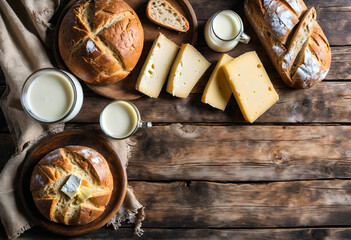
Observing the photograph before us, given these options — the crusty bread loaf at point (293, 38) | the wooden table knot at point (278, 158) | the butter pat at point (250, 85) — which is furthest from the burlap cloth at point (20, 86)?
the crusty bread loaf at point (293, 38)

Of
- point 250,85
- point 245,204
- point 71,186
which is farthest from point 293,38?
point 71,186

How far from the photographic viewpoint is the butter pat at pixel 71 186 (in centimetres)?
177

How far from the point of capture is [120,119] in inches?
78.5

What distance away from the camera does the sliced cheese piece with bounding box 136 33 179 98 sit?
2.05 metres

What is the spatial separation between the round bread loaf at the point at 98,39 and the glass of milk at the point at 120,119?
182 mm

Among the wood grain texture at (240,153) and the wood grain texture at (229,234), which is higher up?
the wood grain texture at (240,153)

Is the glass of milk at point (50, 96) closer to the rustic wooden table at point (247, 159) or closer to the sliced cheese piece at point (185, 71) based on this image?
the rustic wooden table at point (247, 159)

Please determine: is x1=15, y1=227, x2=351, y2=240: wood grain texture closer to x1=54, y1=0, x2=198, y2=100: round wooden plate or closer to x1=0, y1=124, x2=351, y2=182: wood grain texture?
x1=0, y1=124, x2=351, y2=182: wood grain texture

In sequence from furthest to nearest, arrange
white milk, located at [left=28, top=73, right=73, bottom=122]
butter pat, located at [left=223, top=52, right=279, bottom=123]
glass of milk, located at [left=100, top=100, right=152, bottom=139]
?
1. butter pat, located at [left=223, top=52, right=279, bottom=123]
2. glass of milk, located at [left=100, top=100, right=152, bottom=139]
3. white milk, located at [left=28, top=73, right=73, bottom=122]

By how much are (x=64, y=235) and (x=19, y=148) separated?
1.96 ft

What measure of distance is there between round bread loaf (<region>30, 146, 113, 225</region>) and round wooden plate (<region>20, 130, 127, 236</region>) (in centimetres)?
10

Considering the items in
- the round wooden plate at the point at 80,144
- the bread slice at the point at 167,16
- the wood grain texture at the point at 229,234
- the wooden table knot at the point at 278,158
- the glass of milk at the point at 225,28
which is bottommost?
the wood grain texture at the point at 229,234

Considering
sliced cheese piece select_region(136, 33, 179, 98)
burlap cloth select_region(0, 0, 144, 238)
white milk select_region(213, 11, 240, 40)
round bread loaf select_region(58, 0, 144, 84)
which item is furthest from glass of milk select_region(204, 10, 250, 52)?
burlap cloth select_region(0, 0, 144, 238)

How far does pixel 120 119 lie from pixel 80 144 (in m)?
0.29
